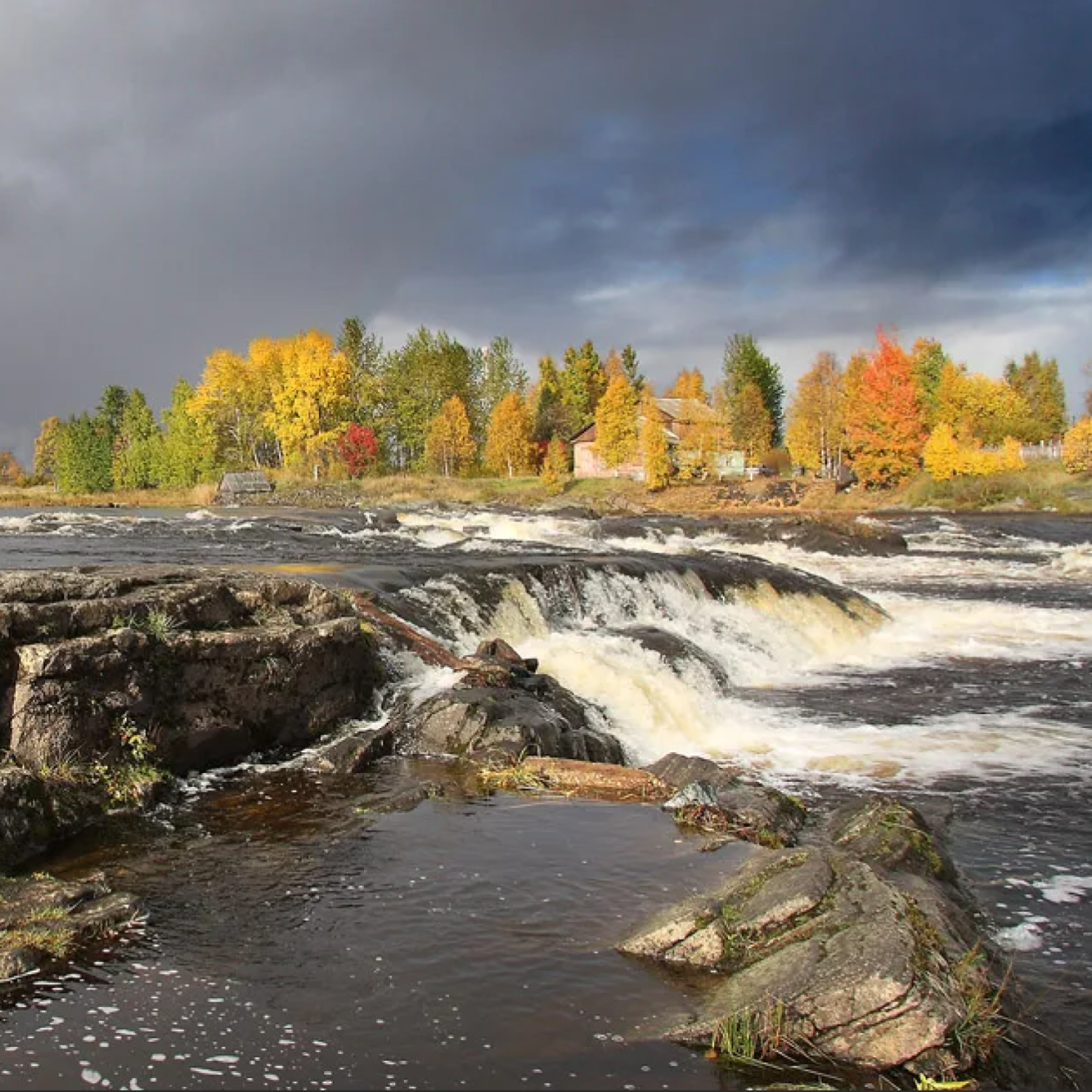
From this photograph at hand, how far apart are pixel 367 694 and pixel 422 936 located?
628 centimetres

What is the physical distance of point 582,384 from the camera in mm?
103562

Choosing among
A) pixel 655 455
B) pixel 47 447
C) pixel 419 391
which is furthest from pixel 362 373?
pixel 47 447

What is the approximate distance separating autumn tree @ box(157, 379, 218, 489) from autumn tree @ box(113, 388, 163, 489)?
1.63 metres

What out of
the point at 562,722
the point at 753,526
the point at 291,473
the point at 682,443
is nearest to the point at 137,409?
the point at 291,473

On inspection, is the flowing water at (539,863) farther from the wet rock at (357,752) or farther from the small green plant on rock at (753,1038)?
the wet rock at (357,752)

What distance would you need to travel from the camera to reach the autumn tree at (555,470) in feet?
251

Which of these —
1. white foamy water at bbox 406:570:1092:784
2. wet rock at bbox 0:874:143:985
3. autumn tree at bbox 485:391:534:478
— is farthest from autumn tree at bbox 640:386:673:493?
wet rock at bbox 0:874:143:985

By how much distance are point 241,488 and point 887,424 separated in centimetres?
5009

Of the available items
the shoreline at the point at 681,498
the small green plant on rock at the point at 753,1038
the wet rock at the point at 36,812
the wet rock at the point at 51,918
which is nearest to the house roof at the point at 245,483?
the shoreline at the point at 681,498

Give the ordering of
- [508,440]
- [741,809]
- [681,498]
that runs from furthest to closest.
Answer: [508,440] < [681,498] < [741,809]

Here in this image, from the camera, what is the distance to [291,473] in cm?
8488

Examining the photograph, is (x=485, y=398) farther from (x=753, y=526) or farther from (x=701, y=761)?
(x=701, y=761)

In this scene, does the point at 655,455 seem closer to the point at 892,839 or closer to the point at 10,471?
the point at 892,839

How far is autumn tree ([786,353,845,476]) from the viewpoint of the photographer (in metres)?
82.1
